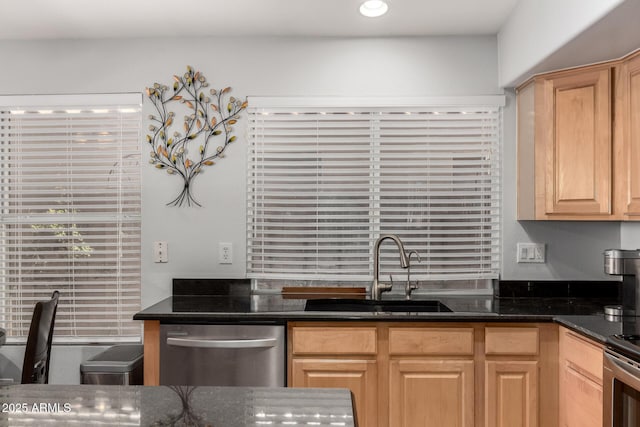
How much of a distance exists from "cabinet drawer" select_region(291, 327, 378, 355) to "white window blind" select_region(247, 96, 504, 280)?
616 millimetres

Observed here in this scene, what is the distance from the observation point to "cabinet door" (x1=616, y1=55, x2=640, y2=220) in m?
2.27

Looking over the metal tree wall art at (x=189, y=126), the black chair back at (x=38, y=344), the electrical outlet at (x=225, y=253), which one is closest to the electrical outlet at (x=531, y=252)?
the electrical outlet at (x=225, y=253)

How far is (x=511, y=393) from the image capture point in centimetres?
237

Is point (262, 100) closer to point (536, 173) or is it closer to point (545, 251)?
point (536, 173)

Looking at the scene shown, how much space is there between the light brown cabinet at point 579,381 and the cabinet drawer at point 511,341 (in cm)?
12

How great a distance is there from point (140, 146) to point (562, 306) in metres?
2.49

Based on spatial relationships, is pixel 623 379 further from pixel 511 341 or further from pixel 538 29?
pixel 538 29

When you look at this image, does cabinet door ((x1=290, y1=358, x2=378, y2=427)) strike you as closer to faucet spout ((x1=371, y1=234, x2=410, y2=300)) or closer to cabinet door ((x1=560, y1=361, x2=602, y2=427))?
faucet spout ((x1=371, y1=234, x2=410, y2=300))

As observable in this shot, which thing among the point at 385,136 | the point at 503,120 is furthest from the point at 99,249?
the point at 503,120

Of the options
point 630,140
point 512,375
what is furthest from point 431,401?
point 630,140

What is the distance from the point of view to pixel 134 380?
257 centimetres

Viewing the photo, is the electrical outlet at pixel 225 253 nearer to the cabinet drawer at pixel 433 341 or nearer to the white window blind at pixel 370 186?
the white window blind at pixel 370 186

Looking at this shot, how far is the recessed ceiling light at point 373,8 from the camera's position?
8.30 feet

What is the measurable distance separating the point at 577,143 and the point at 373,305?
4.39 ft
